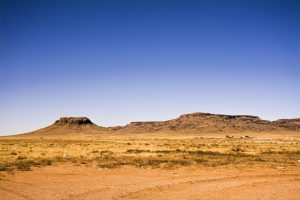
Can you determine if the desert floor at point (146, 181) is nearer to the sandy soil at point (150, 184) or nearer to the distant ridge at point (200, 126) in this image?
the sandy soil at point (150, 184)

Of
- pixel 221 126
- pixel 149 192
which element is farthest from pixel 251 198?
pixel 221 126

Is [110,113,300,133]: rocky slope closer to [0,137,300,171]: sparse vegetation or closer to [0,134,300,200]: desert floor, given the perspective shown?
[0,137,300,171]: sparse vegetation

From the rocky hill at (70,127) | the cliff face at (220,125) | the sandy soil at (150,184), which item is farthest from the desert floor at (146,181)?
the rocky hill at (70,127)

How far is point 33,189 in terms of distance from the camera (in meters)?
15.2

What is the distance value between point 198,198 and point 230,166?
11545 millimetres

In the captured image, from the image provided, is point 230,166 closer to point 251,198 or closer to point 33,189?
point 251,198

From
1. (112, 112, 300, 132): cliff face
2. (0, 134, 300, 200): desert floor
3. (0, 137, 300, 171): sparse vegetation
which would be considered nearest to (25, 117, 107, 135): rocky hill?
(112, 112, 300, 132): cliff face

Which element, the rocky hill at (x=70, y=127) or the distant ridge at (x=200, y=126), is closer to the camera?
the distant ridge at (x=200, y=126)

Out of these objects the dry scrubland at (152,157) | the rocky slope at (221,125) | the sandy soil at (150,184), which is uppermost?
the rocky slope at (221,125)

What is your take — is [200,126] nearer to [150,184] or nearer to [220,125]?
[220,125]

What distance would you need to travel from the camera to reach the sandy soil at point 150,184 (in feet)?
44.9

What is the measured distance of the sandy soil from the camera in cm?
1369

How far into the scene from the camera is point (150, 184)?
53.9 ft

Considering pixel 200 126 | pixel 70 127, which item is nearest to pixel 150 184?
pixel 200 126
